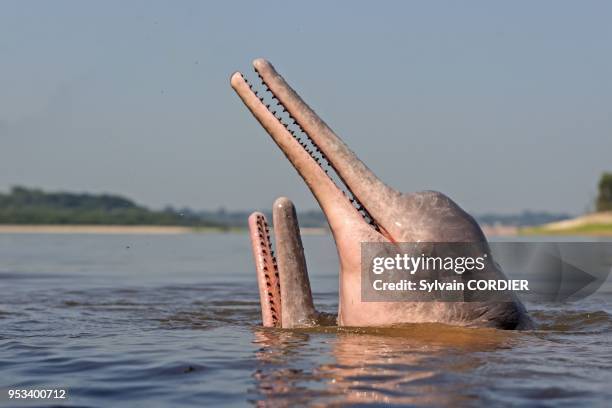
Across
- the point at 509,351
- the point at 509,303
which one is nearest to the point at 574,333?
the point at 509,303

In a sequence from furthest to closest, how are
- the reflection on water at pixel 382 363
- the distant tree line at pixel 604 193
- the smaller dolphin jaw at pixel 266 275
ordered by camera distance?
the distant tree line at pixel 604 193 → the smaller dolphin jaw at pixel 266 275 → the reflection on water at pixel 382 363

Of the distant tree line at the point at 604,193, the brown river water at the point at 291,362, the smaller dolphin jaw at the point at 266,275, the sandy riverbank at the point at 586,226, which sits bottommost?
the brown river water at the point at 291,362

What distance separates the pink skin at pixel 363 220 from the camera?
884cm

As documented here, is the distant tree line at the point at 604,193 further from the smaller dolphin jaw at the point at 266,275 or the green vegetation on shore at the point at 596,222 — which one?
the smaller dolphin jaw at the point at 266,275

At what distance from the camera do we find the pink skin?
8844 mm

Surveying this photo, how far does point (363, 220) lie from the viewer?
898 centimetres

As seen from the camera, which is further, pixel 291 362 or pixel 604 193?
pixel 604 193

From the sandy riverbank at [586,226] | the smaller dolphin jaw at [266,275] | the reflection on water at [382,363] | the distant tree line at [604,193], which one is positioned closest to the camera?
the reflection on water at [382,363]

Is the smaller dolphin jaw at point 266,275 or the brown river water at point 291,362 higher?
the smaller dolphin jaw at point 266,275

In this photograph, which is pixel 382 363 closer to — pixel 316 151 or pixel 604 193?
pixel 316 151

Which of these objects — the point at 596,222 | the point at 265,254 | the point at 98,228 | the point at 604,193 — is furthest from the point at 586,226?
the point at 265,254

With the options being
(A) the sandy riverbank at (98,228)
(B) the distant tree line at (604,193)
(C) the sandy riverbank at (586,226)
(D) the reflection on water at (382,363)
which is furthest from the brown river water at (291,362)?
(A) the sandy riverbank at (98,228)

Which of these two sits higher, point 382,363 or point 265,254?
point 265,254

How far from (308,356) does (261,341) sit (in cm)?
119
